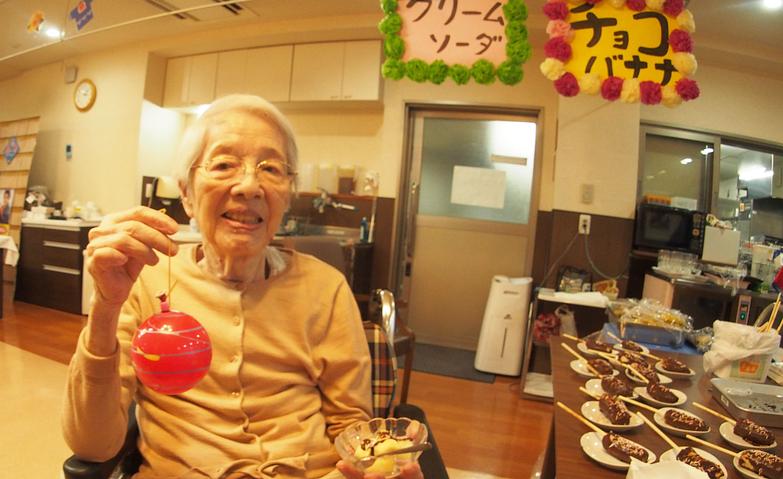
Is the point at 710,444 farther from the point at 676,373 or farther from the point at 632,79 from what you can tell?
the point at 632,79

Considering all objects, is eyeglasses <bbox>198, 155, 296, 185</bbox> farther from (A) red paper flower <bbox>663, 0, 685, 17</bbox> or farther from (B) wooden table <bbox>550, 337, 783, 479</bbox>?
(A) red paper flower <bbox>663, 0, 685, 17</bbox>

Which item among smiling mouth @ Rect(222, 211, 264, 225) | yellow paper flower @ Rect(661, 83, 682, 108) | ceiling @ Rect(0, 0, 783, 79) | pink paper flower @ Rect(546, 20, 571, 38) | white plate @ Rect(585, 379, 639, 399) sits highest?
ceiling @ Rect(0, 0, 783, 79)

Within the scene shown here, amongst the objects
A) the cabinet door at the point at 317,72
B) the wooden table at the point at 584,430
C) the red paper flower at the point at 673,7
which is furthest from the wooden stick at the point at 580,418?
the cabinet door at the point at 317,72

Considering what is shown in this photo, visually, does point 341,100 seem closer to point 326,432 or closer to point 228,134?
point 228,134

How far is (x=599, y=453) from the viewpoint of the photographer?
767 mm

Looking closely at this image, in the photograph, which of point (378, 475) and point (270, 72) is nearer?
point (378, 475)

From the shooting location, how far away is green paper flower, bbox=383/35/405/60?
189cm

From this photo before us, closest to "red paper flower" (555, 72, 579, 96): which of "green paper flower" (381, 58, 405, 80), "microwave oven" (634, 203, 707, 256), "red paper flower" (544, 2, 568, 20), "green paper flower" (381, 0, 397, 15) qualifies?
"red paper flower" (544, 2, 568, 20)

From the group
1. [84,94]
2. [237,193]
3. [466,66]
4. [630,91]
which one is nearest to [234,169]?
[237,193]

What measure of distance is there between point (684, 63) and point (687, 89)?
0.34 feet

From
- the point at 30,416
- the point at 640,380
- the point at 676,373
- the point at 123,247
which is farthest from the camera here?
the point at 30,416

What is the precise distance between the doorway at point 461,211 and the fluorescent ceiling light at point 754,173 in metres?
1.51

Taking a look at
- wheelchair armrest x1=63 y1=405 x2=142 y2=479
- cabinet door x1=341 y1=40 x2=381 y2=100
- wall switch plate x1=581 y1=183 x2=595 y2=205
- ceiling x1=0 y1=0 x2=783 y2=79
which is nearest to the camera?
wheelchair armrest x1=63 y1=405 x2=142 y2=479

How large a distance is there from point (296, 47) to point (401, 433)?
3.87m
